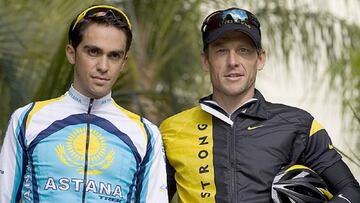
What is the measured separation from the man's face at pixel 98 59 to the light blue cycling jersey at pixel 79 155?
0.10 metres

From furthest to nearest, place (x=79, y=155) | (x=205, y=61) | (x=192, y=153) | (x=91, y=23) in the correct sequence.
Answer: (x=205, y=61) → (x=192, y=153) → (x=91, y=23) → (x=79, y=155)

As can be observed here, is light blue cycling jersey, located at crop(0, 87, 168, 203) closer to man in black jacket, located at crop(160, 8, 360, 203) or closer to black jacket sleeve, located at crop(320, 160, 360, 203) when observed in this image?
man in black jacket, located at crop(160, 8, 360, 203)

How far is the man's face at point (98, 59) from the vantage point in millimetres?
4492

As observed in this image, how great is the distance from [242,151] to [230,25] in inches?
25.2

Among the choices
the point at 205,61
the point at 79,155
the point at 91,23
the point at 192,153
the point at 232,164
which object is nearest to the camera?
the point at 79,155

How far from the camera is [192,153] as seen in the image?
4.81 meters

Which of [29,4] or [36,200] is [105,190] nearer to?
[36,200]

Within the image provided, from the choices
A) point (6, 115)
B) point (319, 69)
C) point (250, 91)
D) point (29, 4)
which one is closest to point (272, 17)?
point (319, 69)

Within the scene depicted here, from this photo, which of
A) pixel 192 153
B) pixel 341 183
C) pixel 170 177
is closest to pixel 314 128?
pixel 341 183

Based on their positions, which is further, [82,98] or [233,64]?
[233,64]

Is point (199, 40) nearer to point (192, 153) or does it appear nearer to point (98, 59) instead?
point (192, 153)

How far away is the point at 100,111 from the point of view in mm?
4613

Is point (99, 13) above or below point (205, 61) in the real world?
above

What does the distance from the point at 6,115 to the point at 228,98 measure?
287 cm
